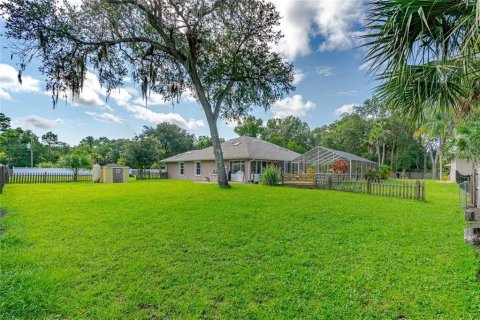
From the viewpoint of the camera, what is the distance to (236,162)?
74.6 ft

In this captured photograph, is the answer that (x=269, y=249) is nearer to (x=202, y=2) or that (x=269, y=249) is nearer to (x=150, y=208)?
(x=150, y=208)

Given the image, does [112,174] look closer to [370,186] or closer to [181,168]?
[181,168]

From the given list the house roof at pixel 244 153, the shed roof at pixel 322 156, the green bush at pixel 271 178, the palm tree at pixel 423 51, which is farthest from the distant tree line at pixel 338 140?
the palm tree at pixel 423 51

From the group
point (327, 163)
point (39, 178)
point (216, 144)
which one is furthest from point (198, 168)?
point (39, 178)

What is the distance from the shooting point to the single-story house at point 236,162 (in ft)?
71.4

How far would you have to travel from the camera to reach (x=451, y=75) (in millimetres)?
4703

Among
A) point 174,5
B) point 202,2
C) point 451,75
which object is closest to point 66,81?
point 174,5

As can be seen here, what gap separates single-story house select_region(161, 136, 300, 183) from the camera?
21.8 metres

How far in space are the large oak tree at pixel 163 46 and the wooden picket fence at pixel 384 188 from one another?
6.72 m

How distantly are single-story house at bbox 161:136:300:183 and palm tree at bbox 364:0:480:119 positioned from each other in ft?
53.5

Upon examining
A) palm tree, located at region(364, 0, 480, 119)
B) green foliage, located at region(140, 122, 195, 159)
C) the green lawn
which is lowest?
the green lawn

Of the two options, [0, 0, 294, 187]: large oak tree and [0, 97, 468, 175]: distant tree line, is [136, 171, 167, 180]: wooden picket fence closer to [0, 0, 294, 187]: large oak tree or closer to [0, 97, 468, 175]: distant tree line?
[0, 97, 468, 175]: distant tree line

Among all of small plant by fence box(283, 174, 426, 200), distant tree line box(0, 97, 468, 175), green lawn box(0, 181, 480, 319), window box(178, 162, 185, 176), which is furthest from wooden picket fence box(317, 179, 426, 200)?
distant tree line box(0, 97, 468, 175)

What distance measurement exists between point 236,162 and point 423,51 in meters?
18.9
